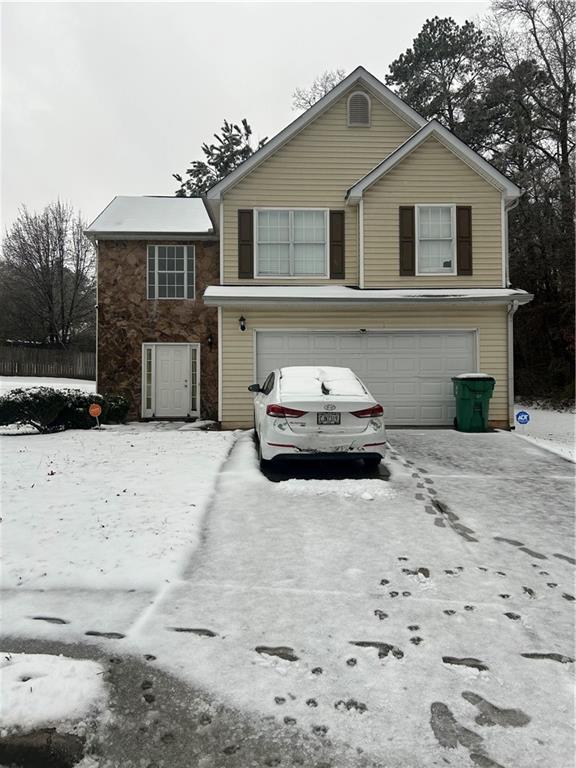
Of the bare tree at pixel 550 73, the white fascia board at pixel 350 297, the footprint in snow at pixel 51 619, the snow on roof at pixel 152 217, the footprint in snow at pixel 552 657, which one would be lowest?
the footprint in snow at pixel 552 657

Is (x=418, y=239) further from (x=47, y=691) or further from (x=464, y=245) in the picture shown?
(x=47, y=691)

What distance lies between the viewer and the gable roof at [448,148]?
12.5 m

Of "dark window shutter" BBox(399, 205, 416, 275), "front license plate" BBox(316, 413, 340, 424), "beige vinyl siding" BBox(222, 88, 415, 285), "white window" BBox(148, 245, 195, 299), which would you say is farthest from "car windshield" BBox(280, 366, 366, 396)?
"white window" BBox(148, 245, 195, 299)

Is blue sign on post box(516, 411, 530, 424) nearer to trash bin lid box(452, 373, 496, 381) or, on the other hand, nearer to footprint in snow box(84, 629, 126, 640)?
trash bin lid box(452, 373, 496, 381)

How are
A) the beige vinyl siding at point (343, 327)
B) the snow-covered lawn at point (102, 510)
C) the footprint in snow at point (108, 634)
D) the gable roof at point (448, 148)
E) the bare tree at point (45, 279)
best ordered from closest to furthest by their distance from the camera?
the footprint in snow at point (108, 634)
the snow-covered lawn at point (102, 510)
the beige vinyl siding at point (343, 327)
the gable roof at point (448, 148)
the bare tree at point (45, 279)

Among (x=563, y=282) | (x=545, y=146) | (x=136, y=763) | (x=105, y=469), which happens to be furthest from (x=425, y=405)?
(x=545, y=146)

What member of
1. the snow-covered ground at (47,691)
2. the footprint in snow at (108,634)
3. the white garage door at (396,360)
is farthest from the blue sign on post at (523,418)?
the snow-covered ground at (47,691)

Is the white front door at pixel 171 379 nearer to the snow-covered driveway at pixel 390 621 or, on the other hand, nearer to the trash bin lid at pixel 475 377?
the trash bin lid at pixel 475 377

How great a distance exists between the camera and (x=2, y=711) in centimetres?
243

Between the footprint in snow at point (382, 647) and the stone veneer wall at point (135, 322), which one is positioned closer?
the footprint in snow at point (382, 647)

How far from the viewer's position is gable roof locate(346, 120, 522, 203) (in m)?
12.5

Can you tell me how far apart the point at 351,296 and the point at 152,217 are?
7790 mm

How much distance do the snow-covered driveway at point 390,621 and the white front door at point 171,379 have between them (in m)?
9.25

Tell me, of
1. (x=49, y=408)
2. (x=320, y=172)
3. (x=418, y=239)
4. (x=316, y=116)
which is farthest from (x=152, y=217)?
(x=418, y=239)
